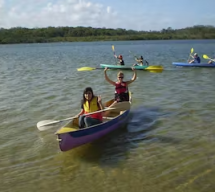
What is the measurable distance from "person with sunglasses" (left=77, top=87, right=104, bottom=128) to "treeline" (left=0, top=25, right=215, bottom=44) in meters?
122

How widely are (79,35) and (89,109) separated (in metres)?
143

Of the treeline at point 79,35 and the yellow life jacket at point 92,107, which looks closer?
the yellow life jacket at point 92,107

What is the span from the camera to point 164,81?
59.7 ft

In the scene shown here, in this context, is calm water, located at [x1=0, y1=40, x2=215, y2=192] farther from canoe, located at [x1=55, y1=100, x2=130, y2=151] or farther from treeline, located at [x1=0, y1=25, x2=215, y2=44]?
treeline, located at [x1=0, y1=25, x2=215, y2=44]

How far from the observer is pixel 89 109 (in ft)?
26.7

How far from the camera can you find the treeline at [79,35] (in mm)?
131938

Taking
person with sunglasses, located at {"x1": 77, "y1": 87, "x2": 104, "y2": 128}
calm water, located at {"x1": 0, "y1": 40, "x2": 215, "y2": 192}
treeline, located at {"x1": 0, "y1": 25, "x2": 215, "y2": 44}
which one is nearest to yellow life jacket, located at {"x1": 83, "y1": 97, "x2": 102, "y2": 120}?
person with sunglasses, located at {"x1": 77, "y1": 87, "x2": 104, "y2": 128}

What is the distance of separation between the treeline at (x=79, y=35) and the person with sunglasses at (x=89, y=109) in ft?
401

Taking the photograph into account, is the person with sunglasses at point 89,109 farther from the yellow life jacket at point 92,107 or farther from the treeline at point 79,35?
the treeline at point 79,35

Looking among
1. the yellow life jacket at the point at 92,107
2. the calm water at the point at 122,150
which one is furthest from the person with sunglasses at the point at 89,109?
the calm water at the point at 122,150

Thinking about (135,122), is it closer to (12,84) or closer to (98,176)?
(98,176)

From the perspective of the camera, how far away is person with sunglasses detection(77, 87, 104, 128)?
7.93m

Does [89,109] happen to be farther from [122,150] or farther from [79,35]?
[79,35]

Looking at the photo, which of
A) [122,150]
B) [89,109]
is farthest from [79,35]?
[122,150]
